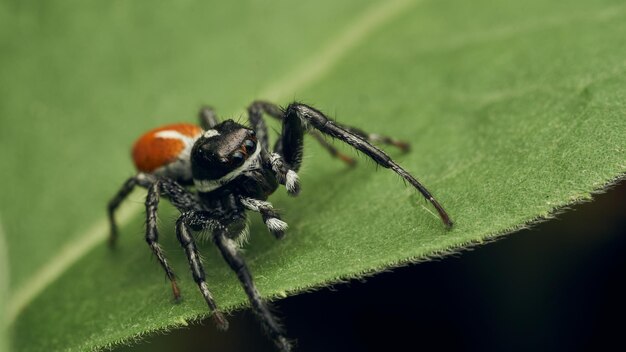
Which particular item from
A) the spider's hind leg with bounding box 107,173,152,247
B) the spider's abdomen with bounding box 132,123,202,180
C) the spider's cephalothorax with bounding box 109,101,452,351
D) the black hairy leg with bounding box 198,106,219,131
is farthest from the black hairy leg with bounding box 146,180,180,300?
the black hairy leg with bounding box 198,106,219,131

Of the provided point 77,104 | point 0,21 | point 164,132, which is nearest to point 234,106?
point 164,132

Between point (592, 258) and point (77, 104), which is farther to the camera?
point (77, 104)

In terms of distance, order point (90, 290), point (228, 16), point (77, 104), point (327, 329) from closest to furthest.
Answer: point (90, 290)
point (327, 329)
point (77, 104)
point (228, 16)

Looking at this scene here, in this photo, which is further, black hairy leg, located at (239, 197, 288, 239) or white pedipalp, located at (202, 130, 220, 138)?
white pedipalp, located at (202, 130, 220, 138)

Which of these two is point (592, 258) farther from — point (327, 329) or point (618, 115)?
point (327, 329)

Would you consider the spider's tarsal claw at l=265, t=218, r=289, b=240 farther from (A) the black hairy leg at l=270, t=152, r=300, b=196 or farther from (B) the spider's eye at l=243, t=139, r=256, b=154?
(B) the spider's eye at l=243, t=139, r=256, b=154

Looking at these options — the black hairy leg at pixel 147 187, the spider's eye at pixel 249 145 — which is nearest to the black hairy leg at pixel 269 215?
the spider's eye at pixel 249 145

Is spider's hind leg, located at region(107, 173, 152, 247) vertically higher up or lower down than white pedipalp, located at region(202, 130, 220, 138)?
lower down

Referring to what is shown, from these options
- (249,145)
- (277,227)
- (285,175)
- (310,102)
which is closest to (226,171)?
(249,145)

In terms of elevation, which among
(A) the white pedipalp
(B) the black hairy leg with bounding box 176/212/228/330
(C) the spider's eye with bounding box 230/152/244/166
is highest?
(A) the white pedipalp
